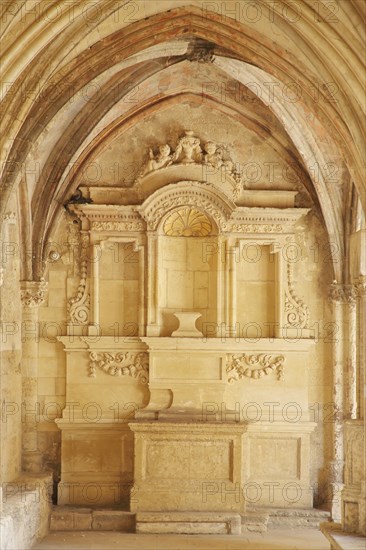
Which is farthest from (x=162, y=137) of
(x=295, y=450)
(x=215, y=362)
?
(x=295, y=450)

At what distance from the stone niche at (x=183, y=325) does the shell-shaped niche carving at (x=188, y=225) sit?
0.7 inches

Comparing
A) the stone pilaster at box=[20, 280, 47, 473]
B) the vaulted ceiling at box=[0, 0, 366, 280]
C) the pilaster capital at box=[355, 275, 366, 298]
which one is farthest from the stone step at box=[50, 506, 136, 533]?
the pilaster capital at box=[355, 275, 366, 298]

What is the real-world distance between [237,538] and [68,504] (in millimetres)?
2117

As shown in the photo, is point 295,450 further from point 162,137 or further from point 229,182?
point 162,137

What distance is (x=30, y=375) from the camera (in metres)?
10.9

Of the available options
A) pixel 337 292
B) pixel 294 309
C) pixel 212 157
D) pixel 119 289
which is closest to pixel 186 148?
pixel 212 157

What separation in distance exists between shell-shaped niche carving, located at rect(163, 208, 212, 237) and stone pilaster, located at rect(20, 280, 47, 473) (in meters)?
1.65

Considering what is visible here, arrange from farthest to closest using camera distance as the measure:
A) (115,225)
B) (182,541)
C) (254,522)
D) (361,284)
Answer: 1. (115,225)
2. (254,522)
3. (182,541)
4. (361,284)

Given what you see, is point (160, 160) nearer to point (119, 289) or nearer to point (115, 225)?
point (115, 225)

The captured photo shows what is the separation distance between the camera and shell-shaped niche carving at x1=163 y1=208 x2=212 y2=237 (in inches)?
444

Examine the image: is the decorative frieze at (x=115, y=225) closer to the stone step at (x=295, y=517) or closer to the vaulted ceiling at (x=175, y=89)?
the vaulted ceiling at (x=175, y=89)

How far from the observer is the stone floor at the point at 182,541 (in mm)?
9578

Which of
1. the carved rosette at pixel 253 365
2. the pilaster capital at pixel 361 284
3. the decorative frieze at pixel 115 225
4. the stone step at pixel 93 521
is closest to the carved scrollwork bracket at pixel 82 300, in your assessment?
the decorative frieze at pixel 115 225

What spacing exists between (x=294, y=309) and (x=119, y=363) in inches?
85.7
